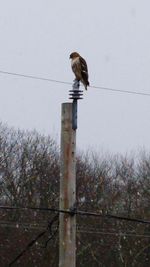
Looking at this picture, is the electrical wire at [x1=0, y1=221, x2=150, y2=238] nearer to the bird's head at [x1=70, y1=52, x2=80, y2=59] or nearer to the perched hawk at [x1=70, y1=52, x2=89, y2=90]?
the bird's head at [x1=70, y1=52, x2=80, y2=59]

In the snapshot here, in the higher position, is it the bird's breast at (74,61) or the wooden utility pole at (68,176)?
→ the bird's breast at (74,61)

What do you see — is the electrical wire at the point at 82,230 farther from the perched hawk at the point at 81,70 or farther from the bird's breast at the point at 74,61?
the perched hawk at the point at 81,70

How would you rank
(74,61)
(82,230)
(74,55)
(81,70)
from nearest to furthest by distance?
1. (81,70)
2. (74,61)
3. (74,55)
4. (82,230)

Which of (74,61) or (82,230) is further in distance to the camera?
(82,230)

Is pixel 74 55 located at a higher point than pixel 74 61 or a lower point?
higher

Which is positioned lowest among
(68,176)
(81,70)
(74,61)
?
(68,176)

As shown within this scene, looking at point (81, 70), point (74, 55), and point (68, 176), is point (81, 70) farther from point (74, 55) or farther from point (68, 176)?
point (68, 176)

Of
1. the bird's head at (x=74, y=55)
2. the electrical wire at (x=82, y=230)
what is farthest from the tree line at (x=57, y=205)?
the bird's head at (x=74, y=55)

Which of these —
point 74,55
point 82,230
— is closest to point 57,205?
point 82,230

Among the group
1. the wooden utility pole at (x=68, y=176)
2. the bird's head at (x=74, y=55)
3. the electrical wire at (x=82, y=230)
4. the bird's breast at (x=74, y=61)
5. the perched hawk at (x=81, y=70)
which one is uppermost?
the electrical wire at (x=82, y=230)

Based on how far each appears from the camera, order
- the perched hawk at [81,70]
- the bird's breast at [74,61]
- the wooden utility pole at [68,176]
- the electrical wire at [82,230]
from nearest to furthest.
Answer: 1. the wooden utility pole at [68,176]
2. the perched hawk at [81,70]
3. the bird's breast at [74,61]
4. the electrical wire at [82,230]

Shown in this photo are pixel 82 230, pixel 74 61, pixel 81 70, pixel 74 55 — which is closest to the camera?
pixel 81 70

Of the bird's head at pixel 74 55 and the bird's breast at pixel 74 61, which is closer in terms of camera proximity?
the bird's breast at pixel 74 61

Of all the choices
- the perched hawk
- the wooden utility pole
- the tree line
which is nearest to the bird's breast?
the perched hawk
